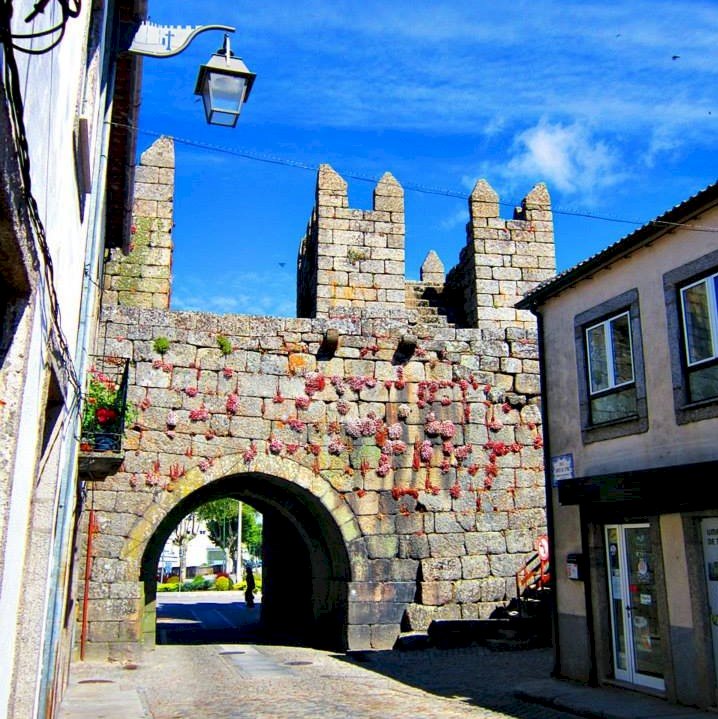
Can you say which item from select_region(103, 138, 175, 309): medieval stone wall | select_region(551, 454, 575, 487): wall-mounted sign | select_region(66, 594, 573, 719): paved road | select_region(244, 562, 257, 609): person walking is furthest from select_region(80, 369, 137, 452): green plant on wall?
select_region(244, 562, 257, 609): person walking

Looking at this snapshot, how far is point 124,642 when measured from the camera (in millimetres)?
12109

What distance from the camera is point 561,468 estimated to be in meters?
10.2

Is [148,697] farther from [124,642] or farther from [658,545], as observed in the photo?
[658,545]

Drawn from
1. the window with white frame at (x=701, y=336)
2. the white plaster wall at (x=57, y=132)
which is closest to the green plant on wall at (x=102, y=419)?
the white plaster wall at (x=57, y=132)

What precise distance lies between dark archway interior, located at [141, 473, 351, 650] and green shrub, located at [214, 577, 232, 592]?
22.1m

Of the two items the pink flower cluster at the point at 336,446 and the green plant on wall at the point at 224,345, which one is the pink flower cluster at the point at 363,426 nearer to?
the pink flower cluster at the point at 336,446

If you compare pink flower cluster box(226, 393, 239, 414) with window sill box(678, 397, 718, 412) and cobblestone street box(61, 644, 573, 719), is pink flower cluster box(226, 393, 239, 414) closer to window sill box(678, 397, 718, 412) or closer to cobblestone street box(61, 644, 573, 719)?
cobblestone street box(61, 644, 573, 719)

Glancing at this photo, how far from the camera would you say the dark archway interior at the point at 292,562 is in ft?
44.9

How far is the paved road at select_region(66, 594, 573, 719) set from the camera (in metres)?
8.45

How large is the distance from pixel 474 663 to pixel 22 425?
31.1 feet

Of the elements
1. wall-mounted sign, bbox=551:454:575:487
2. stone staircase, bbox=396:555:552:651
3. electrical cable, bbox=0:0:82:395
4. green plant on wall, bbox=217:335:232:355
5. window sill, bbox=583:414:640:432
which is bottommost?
stone staircase, bbox=396:555:552:651

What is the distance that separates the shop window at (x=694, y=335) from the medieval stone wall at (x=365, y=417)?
6072 millimetres

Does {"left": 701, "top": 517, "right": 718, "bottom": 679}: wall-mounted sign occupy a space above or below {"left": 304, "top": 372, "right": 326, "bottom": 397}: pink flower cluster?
below

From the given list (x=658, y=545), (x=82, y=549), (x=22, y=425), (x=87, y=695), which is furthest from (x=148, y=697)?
(x=22, y=425)
